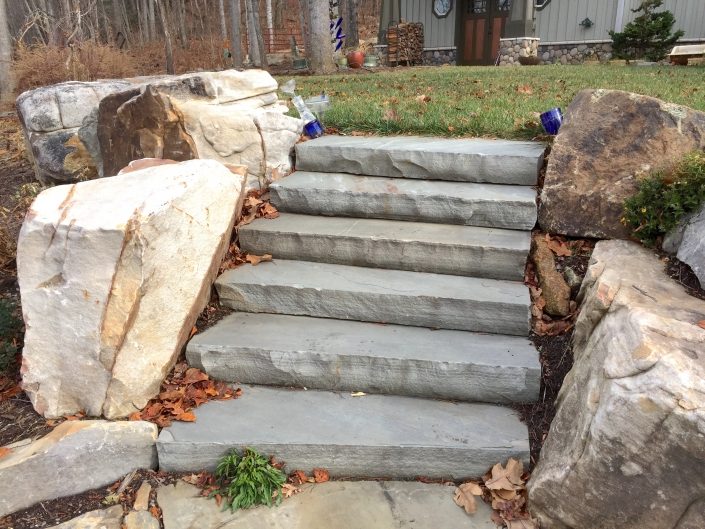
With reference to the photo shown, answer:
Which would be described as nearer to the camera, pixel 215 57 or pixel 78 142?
pixel 78 142

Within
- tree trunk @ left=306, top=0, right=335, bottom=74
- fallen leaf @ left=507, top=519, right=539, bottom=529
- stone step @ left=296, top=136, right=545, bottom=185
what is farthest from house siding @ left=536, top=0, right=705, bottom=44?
fallen leaf @ left=507, top=519, right=539, bottom=529

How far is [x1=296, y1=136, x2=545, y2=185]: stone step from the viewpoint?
416 cm

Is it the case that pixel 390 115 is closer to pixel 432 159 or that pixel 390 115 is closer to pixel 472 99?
pixel 432 159

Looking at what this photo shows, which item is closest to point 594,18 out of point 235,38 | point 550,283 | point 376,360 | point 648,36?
point 648,36

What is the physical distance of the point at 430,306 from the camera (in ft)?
11.0

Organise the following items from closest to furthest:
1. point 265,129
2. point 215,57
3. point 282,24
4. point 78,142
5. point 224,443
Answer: point 224,443 → point 265,129 → point 78,142 → point 215,57 → point 282,24

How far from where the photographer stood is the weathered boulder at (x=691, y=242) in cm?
292

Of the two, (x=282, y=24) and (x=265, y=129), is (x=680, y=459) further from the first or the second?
(x=282, y=24)

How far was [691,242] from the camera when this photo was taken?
10.0 feet

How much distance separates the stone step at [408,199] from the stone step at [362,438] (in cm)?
143

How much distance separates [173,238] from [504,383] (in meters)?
1.90

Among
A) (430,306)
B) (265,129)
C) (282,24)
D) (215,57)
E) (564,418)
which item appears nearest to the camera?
(564,418)

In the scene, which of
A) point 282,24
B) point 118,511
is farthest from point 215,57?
point 118,511

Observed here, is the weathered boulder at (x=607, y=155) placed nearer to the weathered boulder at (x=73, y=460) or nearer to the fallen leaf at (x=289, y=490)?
the fallen leaf at (x=289, y=490)
